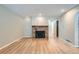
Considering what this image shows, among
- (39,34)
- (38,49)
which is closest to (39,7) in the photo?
(38,49)

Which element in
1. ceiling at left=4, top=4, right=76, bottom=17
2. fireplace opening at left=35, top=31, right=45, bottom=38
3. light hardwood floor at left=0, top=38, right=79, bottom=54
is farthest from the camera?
fireplace opening at left=35, top=31, right=45, bottom=38

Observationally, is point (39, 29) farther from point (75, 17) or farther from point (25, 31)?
point (75, 17)

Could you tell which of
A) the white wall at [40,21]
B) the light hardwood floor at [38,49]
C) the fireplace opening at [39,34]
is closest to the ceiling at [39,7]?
the light hardwood floor at [38,49]

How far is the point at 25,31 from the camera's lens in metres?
13.7

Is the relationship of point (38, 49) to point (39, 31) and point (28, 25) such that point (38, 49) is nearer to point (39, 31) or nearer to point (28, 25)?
point (39, 31)

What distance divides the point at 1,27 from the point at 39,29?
7.60 m

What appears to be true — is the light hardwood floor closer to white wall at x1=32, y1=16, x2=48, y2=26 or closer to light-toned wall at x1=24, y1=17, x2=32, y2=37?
white wall at x1=32, y1=16, x2=48, y2=26

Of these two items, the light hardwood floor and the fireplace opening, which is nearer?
the light hardwood floor

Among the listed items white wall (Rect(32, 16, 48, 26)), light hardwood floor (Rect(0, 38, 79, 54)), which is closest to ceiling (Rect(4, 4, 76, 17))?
light hardwood floor (Rect(0, 38, 79, 54))

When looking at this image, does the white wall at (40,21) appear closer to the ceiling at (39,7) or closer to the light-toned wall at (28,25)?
the light-toned wall at (28,25)

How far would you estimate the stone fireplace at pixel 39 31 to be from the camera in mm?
13359

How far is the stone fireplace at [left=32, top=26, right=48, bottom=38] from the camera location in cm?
1336

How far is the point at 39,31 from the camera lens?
13.5 m

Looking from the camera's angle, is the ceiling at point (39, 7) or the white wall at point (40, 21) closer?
the ceiling at point (39, 7)
